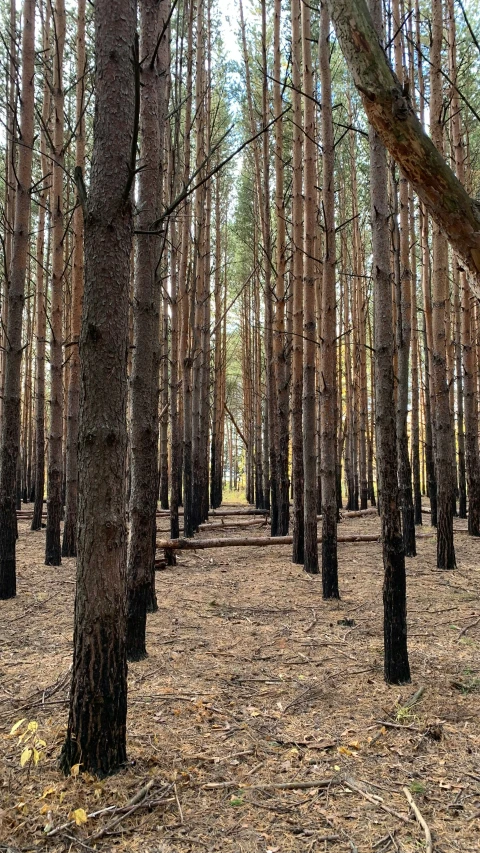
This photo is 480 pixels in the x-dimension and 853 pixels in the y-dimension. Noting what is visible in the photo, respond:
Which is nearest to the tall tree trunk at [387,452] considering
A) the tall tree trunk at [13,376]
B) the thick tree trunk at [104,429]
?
the thick tree trunk at [104,429]

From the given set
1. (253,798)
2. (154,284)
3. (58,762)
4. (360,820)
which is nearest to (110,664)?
(58,762)

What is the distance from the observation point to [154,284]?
381 cm

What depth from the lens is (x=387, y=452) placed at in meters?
3.28

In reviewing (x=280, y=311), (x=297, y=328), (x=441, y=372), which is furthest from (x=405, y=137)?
(x=280, y=311)

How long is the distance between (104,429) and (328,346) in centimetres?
368


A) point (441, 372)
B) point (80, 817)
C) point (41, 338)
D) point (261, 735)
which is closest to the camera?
point (80, 817)

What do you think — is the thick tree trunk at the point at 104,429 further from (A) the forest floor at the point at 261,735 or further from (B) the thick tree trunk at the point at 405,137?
(B) the thick tree trunk at the point at 405,137

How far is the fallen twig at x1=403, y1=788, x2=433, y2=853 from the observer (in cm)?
185

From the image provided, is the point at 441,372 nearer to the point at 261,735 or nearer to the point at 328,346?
the point at 328,346

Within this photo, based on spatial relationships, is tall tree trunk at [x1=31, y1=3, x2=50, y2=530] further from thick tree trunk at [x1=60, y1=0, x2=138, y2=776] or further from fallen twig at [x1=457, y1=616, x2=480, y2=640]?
fallen twig at [x1=457, y1=616, x2=480, y2=640]

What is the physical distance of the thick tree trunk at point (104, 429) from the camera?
223cm

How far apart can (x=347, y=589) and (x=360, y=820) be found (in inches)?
146

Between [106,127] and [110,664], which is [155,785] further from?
[106,127]

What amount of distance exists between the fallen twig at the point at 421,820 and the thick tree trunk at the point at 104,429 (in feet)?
3.76
